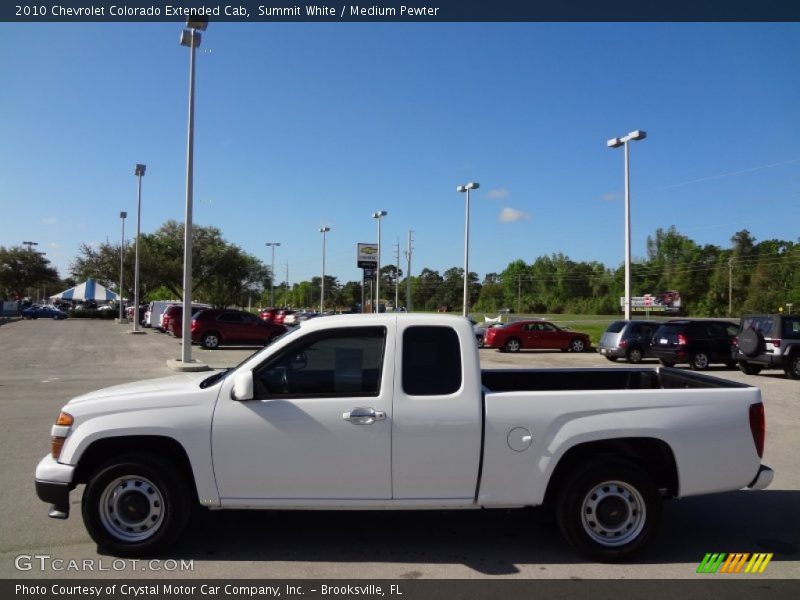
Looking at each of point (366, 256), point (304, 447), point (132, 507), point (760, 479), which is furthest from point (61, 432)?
point (366, 256)

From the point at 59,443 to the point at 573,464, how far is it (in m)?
3.72

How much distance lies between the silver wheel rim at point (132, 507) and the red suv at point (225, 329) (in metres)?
23.0

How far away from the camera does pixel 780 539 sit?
508 centimetres

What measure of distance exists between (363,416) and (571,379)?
260 cm

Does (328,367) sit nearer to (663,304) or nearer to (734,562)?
(734,562)

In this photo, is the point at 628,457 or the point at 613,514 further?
the point at 628,457

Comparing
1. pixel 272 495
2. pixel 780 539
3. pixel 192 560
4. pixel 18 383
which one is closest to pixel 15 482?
pixel 192 560

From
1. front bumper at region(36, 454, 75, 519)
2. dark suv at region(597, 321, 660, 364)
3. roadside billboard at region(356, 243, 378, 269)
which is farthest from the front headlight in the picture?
roadside billboard at region(356, 243, 378, 269)

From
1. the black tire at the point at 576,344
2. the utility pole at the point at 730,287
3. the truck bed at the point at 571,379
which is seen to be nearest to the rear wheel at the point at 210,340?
the black tire at the point at 576,344

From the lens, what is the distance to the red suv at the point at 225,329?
89.6 feet

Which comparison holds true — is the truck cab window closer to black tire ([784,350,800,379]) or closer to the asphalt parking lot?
the asphalt parking lot

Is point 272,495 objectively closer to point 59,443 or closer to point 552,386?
point 59,443

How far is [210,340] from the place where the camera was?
27.4 metres

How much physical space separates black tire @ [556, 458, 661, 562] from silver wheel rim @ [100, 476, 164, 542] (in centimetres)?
287
